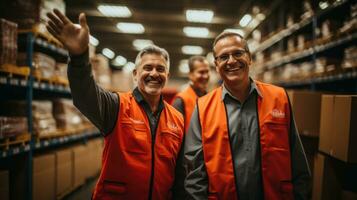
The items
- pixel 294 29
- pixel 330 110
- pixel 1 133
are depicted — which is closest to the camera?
pixel 330 110

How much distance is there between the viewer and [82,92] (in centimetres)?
188

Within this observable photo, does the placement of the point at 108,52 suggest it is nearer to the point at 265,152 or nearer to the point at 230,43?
the point at 230,43

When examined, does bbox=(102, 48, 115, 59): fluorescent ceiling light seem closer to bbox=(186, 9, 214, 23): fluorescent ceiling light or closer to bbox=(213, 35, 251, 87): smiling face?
bbox=(186, 9, 214, 23): fluorescent ceiling light

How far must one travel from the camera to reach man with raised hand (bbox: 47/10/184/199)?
216 cm

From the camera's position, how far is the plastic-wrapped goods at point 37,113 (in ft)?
13.2

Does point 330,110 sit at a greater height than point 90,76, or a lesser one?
lesser

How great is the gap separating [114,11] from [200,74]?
699 centimetres

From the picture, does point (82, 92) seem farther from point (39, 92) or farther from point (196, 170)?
point (39, 92)

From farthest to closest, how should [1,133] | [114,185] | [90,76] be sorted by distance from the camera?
[1,133] < [114,185] < [90,76]

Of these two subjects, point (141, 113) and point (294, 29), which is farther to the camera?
point (294, 29)

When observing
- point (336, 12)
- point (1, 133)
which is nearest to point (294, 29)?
point (336, 12)

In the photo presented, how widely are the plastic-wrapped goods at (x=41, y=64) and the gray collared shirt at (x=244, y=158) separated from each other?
3026 millimetres

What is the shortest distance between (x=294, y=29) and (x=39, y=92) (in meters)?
5.56

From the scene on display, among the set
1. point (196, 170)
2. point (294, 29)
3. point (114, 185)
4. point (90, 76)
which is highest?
point (294, 29)
